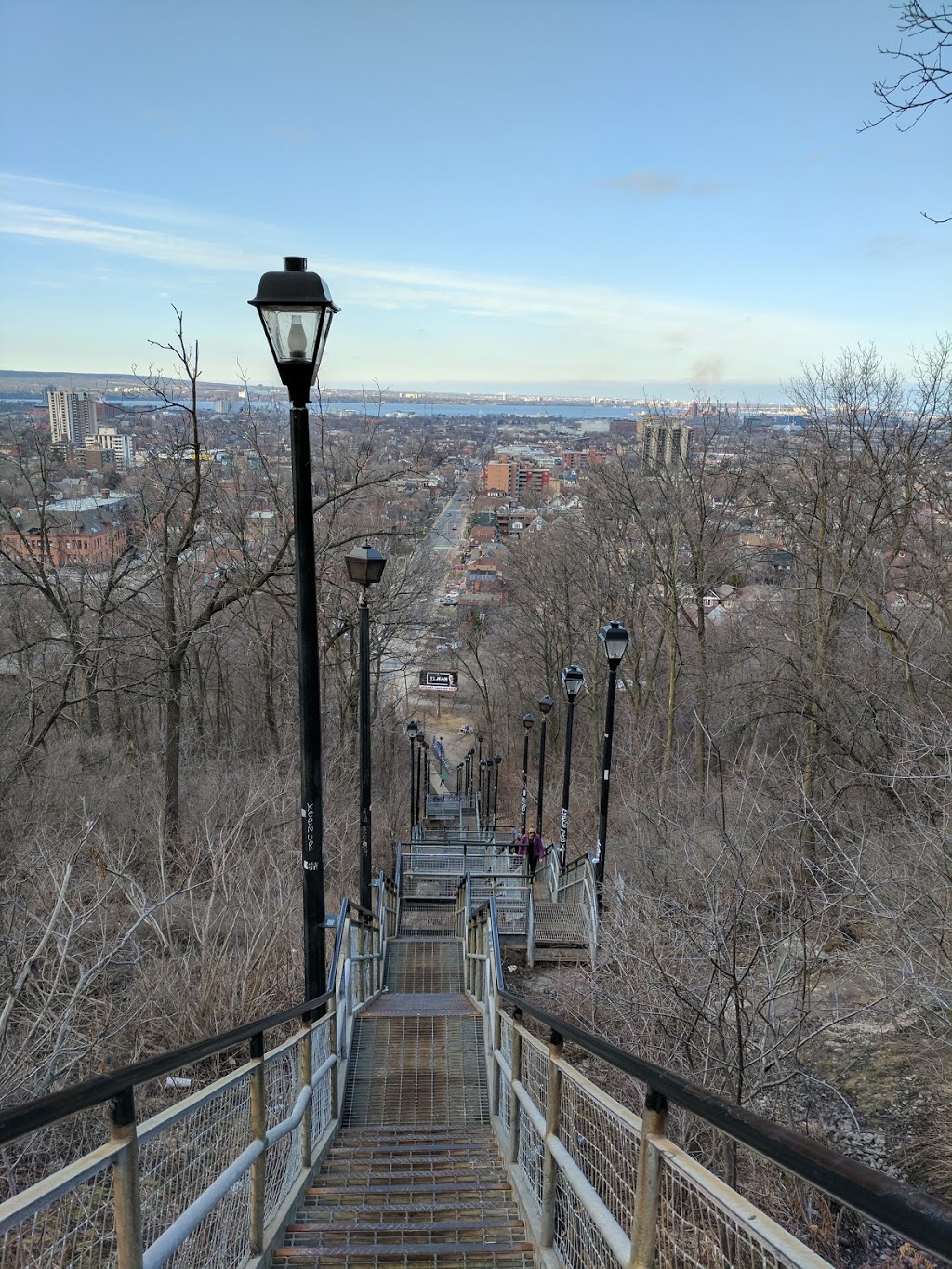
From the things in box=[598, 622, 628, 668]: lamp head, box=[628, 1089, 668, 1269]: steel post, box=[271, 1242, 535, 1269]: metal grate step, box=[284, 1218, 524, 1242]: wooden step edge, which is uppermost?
box=[628, 1089, 668, 1269]: steel post

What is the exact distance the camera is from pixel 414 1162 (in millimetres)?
4695

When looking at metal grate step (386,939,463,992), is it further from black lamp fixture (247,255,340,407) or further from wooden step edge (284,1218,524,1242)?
black lamp fixture (247,255,340,407)

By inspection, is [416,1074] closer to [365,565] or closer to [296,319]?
[365,565]

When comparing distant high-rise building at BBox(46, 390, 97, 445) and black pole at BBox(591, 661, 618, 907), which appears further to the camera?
distant high-rise building at BBox(46, 390, 97, 445)

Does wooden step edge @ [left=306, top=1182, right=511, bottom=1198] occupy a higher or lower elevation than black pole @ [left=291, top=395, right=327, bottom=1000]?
lower

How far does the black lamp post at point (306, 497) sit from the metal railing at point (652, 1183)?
1.34 metres

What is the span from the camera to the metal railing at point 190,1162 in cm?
191

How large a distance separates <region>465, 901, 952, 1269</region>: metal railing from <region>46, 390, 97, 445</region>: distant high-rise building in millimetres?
25358

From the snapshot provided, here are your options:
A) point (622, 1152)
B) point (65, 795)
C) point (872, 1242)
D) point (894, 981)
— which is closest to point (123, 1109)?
point (622, 1152)

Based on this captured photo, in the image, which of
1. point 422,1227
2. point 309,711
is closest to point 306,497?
point 309,711

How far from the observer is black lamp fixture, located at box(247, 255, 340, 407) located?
439 centimetres

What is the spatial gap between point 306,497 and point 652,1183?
13.2ft

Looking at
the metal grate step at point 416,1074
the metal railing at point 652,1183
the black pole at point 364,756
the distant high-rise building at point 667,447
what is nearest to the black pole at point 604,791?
the black pole at point 364,756

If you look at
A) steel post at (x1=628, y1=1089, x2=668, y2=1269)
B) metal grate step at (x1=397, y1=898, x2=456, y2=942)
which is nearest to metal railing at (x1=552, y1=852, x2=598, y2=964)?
metal grate step at (x1=397, y1=898, x2=456, y2=942)
